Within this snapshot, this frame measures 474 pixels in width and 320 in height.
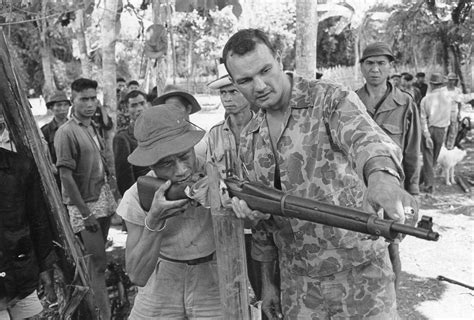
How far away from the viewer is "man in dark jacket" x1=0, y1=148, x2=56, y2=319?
259 cm

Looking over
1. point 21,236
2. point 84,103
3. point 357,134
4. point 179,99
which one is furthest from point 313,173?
point 84,103

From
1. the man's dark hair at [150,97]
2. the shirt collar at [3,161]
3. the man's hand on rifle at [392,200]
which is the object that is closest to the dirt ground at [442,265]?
the man's hand on rifle at [392,200]

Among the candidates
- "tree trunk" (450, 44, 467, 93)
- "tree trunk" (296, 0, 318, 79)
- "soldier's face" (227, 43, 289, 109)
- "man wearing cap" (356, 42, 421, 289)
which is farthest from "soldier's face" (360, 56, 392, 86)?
"tree trunk" (450, 44, 467, 93)

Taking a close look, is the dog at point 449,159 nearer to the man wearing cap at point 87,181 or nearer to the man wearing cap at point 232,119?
the man wearing cap at point 232,119

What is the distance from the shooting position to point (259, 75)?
2.15m

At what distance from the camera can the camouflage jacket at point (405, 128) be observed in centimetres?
408

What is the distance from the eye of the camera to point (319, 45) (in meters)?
27.8

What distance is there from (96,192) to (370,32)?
20316 millimetres

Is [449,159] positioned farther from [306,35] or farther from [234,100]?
[234,100]

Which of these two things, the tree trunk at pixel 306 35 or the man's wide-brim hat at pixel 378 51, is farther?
the tree trunk at pixel 306 35

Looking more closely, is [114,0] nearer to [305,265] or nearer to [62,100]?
[62,100]

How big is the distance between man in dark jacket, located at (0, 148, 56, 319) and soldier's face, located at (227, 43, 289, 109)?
132 cm

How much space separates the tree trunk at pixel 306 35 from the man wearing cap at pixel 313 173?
242cm

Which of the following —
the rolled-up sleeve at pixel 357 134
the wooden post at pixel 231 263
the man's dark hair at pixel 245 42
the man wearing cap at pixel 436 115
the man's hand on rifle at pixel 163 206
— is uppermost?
the man's dark hair at pixel 245 42
